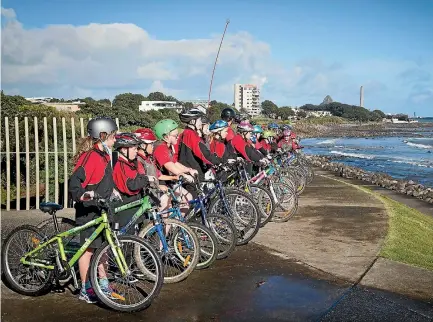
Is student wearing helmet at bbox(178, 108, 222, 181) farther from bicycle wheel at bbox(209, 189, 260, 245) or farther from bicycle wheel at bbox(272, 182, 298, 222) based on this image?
bicycle wheel at bbox(272, 182, 298, 222)

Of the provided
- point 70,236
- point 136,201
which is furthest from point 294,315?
point 70,236

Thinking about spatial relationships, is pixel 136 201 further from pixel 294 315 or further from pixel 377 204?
pixel 377 204

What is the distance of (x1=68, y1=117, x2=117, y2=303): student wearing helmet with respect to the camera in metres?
5.09

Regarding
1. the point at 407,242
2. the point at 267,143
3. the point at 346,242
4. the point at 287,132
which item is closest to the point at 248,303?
the point at 346,242

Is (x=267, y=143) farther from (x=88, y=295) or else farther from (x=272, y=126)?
(x=88, y=295)

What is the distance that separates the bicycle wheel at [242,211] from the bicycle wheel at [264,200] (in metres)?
0.94

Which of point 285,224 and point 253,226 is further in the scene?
point 285,224

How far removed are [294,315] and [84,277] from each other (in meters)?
2.31

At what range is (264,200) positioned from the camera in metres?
8.95

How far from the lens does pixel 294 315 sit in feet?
16.7

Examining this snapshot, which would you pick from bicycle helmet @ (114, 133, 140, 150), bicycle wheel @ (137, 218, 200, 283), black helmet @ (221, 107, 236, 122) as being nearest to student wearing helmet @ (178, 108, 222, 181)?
bicycle wheel @ (137, 218, 200, 283)

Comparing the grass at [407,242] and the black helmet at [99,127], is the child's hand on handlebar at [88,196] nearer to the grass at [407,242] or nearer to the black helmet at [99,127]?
the black helmet at [99,127]

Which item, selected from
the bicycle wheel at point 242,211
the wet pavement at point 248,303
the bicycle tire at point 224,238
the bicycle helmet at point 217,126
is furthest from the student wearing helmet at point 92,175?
the bicycle helmet at point 217,126

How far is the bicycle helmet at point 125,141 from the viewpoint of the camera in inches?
218
